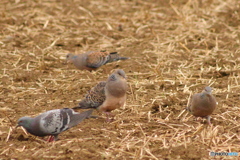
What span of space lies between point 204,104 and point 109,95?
1.34m

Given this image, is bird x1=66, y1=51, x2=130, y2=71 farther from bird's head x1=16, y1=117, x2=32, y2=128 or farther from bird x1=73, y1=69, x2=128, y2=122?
bird's head x1=16, y1=117, x2=32, y2=128

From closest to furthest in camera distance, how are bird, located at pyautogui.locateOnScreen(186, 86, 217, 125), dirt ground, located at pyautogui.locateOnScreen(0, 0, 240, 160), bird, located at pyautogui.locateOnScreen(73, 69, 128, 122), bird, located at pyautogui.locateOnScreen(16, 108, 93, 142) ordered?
1. dirt ground, located at pyautogui.locateOnScreen(0, 0, 240, 160)
2. bird, located at pyautogui.locateOnScreen(16, 108, 93, 142)
3. bird, located at pyautogui.locateOnScreen(186, 86, 217, 125)
4. bird, located at pyautogui.locateOnScreen(73, 69, 128, 122)

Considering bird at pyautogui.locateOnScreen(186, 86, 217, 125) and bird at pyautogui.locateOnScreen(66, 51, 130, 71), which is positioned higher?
bird at pyautogui.locateOnScreen(66, 51, 130, 71)

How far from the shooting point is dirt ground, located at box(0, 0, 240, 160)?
578 cm

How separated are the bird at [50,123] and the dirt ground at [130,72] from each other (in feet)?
0.51

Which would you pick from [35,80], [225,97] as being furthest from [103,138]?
[35,80]

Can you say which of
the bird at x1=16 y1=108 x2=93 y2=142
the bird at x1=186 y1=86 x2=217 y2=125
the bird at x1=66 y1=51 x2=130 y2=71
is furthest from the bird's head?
the bird at x1=66 y1=51 x2=130 y2=71

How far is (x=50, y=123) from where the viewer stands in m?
6.02

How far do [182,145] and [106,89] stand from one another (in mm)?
1640

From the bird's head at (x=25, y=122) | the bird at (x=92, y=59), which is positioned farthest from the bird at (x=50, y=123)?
the bird at (x=92, y=59)

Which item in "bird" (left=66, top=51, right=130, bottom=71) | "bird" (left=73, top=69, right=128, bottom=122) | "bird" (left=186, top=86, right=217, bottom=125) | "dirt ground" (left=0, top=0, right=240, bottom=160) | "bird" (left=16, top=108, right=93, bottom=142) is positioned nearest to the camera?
"dirt ground" (left=0, top=0, right=240, bottom=160)

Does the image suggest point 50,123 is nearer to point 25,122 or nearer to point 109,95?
point 25,122

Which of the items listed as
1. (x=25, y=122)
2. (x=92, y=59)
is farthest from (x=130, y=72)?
(x=25, y=122)

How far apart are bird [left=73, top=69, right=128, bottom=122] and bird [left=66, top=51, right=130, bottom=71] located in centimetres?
231
